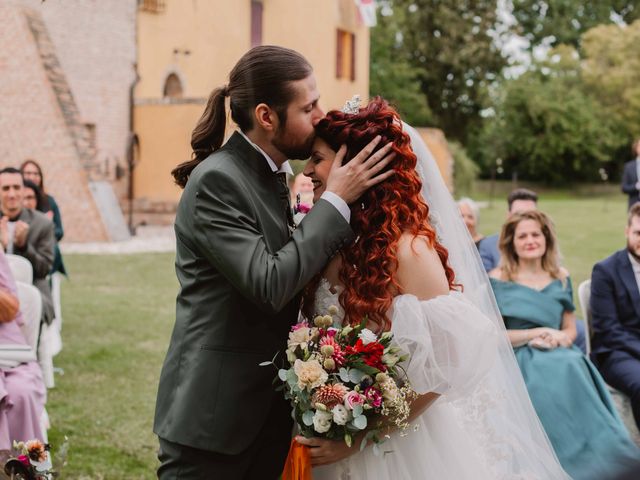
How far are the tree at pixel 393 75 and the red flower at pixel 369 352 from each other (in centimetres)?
3884

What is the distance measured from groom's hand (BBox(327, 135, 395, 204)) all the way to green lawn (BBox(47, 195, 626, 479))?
3245 mm

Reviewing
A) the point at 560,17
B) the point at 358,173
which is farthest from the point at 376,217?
the point at 560,17

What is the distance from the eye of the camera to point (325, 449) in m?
2.60

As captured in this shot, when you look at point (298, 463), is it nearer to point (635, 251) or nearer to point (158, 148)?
point (635, 251)

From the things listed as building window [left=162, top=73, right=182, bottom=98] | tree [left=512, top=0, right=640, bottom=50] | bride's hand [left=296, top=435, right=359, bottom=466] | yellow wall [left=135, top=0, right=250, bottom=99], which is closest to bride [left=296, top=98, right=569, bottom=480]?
bride's hand [left=296, top=435, right=359, bottom=466]

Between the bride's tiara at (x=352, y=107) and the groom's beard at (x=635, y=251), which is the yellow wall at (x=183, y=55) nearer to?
the groom's beard at (x=635, y=251)

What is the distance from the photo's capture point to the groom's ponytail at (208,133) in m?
2.72

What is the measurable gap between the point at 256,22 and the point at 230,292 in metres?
19.5

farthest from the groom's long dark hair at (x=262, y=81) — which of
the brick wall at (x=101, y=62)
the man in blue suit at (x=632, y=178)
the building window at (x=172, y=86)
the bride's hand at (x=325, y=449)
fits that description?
the building window at (x=172, y=86)

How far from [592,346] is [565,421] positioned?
→ 2.28ft

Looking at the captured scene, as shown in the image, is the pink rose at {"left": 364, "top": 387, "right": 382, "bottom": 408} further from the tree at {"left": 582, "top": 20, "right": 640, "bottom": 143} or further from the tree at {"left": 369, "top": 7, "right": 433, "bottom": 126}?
the tree at {"left": 582, "top": 20, "right": 640, "bottom": 143}

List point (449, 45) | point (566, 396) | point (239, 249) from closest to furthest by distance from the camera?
point (239, 249), point (566, 396), point (449, 45)

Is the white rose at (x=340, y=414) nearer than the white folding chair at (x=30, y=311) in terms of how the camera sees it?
Yes

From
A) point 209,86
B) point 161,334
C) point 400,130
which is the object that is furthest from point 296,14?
point 400,130
